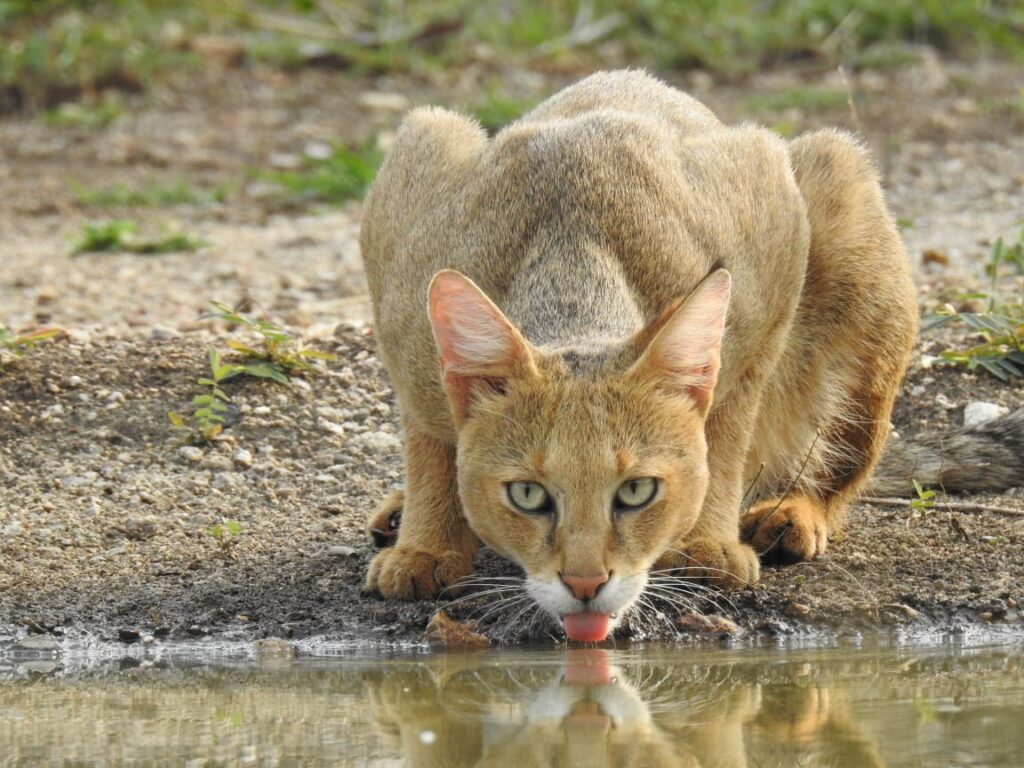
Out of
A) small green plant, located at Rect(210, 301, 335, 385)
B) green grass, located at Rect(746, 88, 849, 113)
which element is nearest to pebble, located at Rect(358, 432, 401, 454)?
small green plant, located at Rect(210, 301, 335, 385)

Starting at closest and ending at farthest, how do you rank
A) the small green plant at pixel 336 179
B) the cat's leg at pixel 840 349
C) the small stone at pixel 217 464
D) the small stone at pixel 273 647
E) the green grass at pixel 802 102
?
the small stone at pixel 273 647
the cat's leg at pixel 840 349
the small stone at pixel 217 464
the small green plant at pixel 336 179
the green grass at pixel 802 102

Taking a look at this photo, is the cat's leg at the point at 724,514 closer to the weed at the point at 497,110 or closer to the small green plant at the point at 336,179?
the small green plant at the point at 336,179

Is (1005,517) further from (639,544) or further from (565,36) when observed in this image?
(565,36)

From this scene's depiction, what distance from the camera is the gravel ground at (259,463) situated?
15.4ft

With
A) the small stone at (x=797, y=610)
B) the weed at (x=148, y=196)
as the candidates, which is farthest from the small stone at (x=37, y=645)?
the weed at (x=148, y=196)

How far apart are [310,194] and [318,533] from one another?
4.88 meters

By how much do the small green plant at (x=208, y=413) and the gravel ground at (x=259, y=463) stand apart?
5cm

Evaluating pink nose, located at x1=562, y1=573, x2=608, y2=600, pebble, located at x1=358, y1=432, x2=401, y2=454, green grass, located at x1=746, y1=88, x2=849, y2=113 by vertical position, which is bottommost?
green grass, located at x1=746, y1=88, x2=849, y2=113

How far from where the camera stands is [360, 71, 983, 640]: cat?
420cm

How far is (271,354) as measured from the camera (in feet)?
20.3

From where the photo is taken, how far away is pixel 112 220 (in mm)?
9430

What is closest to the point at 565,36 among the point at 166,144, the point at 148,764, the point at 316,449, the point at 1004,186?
the point at 166,144

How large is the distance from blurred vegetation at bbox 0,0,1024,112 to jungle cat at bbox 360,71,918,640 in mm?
6383

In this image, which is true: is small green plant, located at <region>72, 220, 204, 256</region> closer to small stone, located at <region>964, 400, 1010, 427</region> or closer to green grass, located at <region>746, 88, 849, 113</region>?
green grass, located at <region>746, 88, 849, 113</region>
